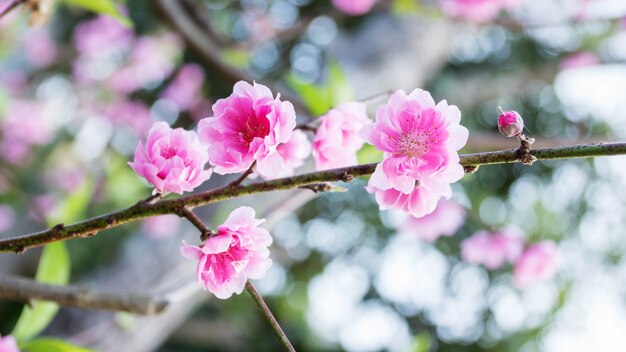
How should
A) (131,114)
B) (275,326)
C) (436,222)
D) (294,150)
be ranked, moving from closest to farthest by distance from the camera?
(275,326)
(294,150)
(436,222)
(131,114)

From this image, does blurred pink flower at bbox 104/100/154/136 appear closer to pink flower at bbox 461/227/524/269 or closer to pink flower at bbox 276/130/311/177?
pink flower at bbox 461/227/524/269

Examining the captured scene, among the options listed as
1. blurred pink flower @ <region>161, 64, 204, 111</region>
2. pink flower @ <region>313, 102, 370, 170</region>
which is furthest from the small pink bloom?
blurred pink flower @ <region>161, 64, 204, 111</region>

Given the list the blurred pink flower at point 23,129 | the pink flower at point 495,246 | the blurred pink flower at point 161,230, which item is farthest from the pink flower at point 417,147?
the blurred pink flower at point 23,129

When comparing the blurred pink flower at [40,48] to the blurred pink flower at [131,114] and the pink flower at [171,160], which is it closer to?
the blurred pink flower at [131,114]

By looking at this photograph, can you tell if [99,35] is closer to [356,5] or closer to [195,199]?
[356,5]

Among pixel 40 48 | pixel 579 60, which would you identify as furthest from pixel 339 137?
pixel 40 48
